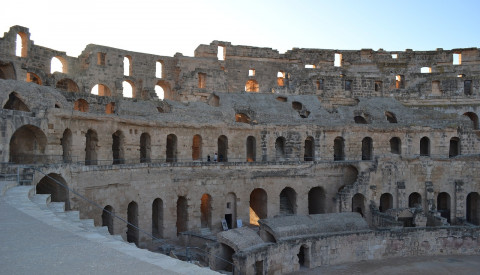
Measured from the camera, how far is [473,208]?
2956 centimetres

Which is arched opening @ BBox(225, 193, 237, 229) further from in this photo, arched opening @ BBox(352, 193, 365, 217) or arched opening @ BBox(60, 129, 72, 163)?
arched opening @ BBox(60, 129, 72, 163)

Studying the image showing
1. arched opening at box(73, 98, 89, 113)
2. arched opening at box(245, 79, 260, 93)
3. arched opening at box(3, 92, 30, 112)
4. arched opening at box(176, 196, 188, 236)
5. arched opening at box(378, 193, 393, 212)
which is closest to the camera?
arched opening at box(3, 92, 30, 112)

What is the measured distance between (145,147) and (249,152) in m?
8.63

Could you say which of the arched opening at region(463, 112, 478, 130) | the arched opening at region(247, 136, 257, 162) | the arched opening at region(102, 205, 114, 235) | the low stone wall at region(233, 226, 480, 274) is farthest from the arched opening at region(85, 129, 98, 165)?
the arched opening at region(463, 112, 478, 130)

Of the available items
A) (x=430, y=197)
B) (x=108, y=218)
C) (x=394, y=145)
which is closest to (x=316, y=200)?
(x=430, y=197)

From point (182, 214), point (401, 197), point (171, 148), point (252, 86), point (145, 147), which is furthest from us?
point (252, 86)

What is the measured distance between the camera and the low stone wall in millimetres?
19297

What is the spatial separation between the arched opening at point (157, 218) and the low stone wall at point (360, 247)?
6724 mm

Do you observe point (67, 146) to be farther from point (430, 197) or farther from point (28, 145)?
point (430, 197)

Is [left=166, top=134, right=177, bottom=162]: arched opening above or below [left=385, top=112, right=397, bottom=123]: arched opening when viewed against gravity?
below

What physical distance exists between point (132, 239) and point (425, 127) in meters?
22.6

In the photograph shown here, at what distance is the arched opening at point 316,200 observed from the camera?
94.2 ft

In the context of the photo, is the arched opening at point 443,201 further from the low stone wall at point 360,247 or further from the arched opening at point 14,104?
the arched opening at point 14,104

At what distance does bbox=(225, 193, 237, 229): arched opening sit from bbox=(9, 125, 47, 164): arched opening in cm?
1143
